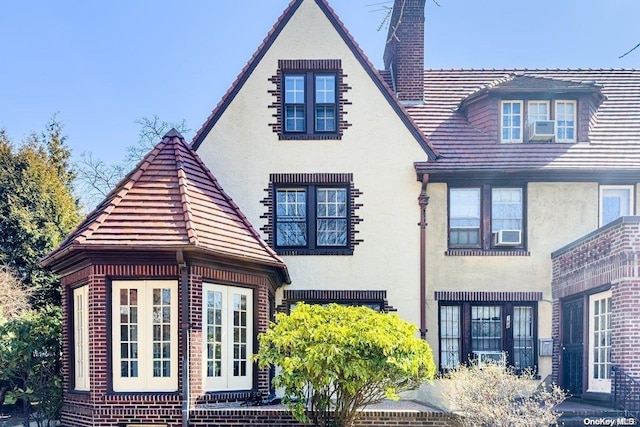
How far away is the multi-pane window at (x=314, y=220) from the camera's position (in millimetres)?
12578

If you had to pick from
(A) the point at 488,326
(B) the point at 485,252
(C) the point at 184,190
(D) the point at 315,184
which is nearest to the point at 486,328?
(A) the point at 488,326

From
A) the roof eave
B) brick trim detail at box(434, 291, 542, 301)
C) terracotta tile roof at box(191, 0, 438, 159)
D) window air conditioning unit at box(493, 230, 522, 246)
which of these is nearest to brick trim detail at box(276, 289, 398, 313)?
brick trim detail at box(434, 291, 542, 301)

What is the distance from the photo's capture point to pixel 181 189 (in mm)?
9953

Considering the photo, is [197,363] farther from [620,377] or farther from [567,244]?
[567,244]

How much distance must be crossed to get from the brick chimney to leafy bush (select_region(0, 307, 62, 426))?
34.6ft

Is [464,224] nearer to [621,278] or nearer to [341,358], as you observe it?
[621,278]

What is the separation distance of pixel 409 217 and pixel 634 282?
191 inches

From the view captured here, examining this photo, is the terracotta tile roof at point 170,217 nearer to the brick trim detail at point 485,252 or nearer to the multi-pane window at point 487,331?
the brick trim detail at point 485,252

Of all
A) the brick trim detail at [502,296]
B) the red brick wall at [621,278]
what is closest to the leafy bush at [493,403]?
the red brick wall at [621,278]

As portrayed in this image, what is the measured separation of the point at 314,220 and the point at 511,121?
5754 mm

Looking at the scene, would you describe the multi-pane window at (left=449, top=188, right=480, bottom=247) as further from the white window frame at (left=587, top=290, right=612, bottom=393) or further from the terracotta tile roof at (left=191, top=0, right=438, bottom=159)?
the white window frame at (left=587, top=290, right=612, bottom=393)

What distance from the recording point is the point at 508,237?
40.9ft

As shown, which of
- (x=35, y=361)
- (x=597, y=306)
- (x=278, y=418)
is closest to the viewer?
(x=278, y=418)

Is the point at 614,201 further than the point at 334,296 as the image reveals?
Yes
